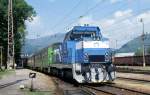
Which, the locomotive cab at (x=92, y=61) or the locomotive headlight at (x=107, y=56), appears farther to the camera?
the locomotive headlight at (x=107, y=56)

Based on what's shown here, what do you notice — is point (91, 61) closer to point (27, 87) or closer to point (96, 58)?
point (96, 58)

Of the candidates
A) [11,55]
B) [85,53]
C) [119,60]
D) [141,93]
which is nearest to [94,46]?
[85,53]

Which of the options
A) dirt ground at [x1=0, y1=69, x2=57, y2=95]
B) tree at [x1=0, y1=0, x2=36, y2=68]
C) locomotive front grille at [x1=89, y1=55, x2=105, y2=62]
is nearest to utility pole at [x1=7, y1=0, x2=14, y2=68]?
tree at [x1=0, y1=0, x2=36, y2=68]

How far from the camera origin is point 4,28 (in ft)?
230

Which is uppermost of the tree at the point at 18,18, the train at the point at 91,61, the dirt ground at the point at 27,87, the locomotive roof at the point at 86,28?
the tree at the point at 18,18

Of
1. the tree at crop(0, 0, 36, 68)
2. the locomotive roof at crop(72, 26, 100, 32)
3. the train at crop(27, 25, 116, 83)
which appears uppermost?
the tree at crop(0, 0, 36, 68)

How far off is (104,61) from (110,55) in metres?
0.52

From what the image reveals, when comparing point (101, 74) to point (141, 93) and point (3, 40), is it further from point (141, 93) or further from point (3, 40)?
point (3, 40)

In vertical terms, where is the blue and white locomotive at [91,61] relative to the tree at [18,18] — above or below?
below

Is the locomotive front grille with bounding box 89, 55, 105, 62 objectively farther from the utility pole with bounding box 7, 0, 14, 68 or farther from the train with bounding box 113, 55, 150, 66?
the train with bounding box 113, 55, 150, 66

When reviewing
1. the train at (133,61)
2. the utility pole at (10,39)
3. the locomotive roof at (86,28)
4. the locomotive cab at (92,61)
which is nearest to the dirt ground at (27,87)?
the locomotive cab at (92,61)

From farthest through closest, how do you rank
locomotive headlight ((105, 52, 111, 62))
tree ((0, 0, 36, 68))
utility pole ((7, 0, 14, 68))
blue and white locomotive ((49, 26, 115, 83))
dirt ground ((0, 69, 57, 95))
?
tree ((0, 0, 36, 68)) < utility pole ((7, 0, 14, 68)) < locomotive headlight ((105, 52, 111, 62)) < blue and white locomotive ((49, 26, 115, 83)) < dirt ground ((0, 69, 57, 95))

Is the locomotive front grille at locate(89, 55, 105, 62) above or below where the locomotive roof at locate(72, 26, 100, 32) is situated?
below

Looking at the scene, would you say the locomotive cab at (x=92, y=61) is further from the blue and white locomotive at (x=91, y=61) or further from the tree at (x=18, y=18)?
the tree at (x=18, y=18)
